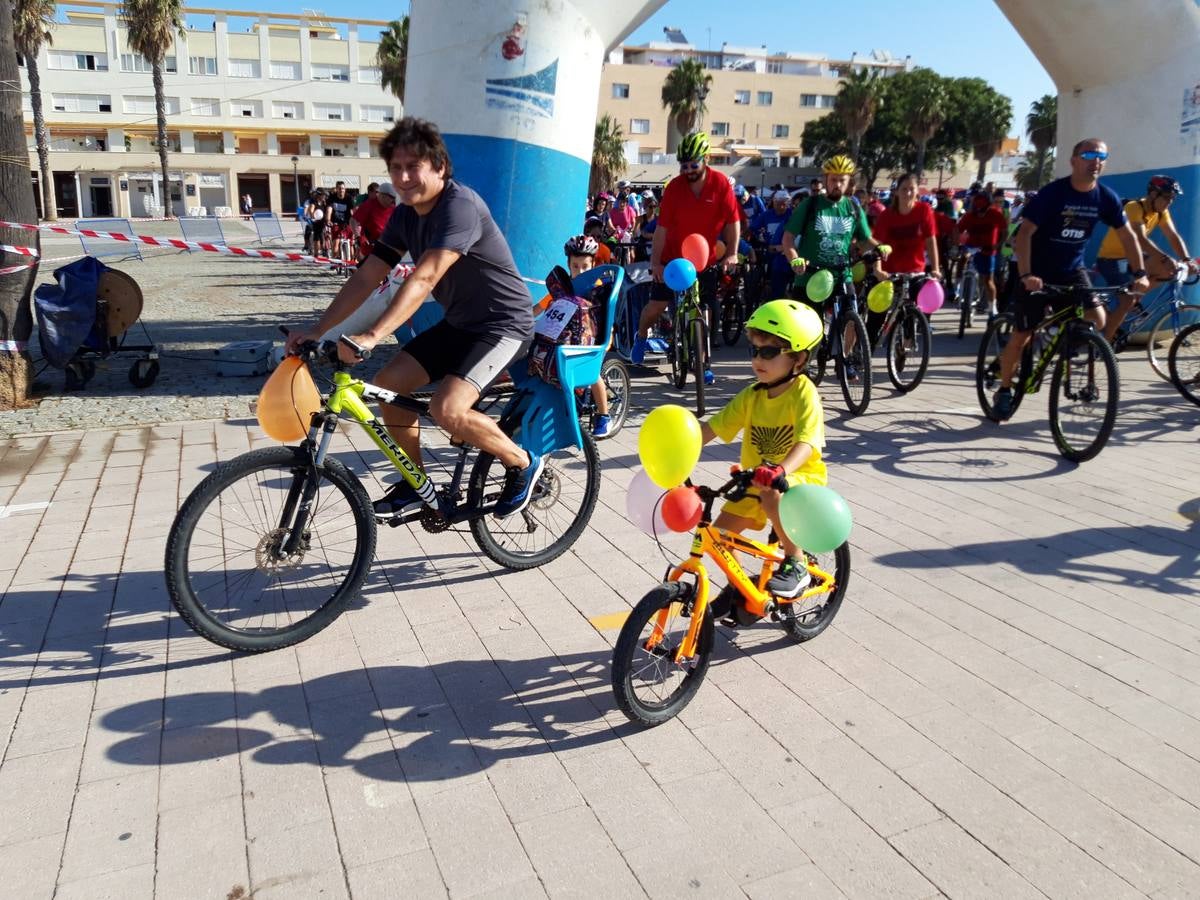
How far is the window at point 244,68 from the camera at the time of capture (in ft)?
207

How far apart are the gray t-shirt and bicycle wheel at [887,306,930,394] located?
197 inches

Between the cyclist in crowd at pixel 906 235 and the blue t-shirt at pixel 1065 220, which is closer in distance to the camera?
the blue t-shirt at pixel 1065 220

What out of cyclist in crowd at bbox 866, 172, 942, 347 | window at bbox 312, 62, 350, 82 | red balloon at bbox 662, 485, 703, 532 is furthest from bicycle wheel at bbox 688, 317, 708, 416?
window at bbox 312, 62, 350, 82

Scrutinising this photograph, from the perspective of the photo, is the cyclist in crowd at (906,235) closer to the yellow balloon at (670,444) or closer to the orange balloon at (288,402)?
the yellow balloon at (670,444)

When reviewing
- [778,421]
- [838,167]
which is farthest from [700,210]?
[778,421]

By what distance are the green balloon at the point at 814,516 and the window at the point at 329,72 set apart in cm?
6997

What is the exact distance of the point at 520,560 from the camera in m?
4.52

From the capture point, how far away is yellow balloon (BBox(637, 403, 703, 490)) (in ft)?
9.93

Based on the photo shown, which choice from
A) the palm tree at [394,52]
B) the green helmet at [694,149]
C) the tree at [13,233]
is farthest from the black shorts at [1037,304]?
the palm tree at [394,52]

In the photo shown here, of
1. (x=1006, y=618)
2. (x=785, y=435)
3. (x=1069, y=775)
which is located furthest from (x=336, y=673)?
(x=1006, y=618)

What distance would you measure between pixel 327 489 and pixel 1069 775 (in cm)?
285

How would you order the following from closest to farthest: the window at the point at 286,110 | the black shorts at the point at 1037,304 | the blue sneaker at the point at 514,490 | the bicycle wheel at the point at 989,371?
the blue sneaker at the point at 514,490
the black shorts at the point at 1037,304
the bicycle wheel at the point at 989,371
the window at the point at 286,110

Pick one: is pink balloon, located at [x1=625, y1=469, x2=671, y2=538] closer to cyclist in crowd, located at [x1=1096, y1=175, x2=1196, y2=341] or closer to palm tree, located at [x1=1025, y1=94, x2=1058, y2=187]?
cyclist in crowd, located at [x1=1096, y1=175, x2=1196, y2=341]

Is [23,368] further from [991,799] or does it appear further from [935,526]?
[991,799]
